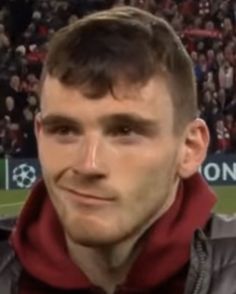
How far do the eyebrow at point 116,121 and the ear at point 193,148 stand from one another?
101 millimetres

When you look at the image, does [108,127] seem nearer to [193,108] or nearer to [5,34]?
[193,108]

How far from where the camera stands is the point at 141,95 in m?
1.50

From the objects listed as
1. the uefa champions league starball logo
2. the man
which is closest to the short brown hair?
the man

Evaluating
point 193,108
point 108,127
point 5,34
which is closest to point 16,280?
point 108,127

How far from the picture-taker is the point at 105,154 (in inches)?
57.5

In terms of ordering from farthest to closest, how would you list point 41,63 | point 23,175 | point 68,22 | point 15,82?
point 68,22, point 15,82, point 41,63, point 23,175

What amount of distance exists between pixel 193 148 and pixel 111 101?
199 mm

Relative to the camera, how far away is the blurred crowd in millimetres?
14031

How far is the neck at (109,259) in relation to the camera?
1.58 meters

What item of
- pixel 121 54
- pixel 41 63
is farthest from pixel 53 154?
pixel 41 63

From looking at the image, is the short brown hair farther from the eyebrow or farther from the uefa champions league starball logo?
the uefa champions league starball logo

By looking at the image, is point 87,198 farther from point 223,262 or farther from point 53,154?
point 223,262

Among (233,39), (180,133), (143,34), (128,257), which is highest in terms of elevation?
(143,34)

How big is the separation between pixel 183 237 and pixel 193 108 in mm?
225
